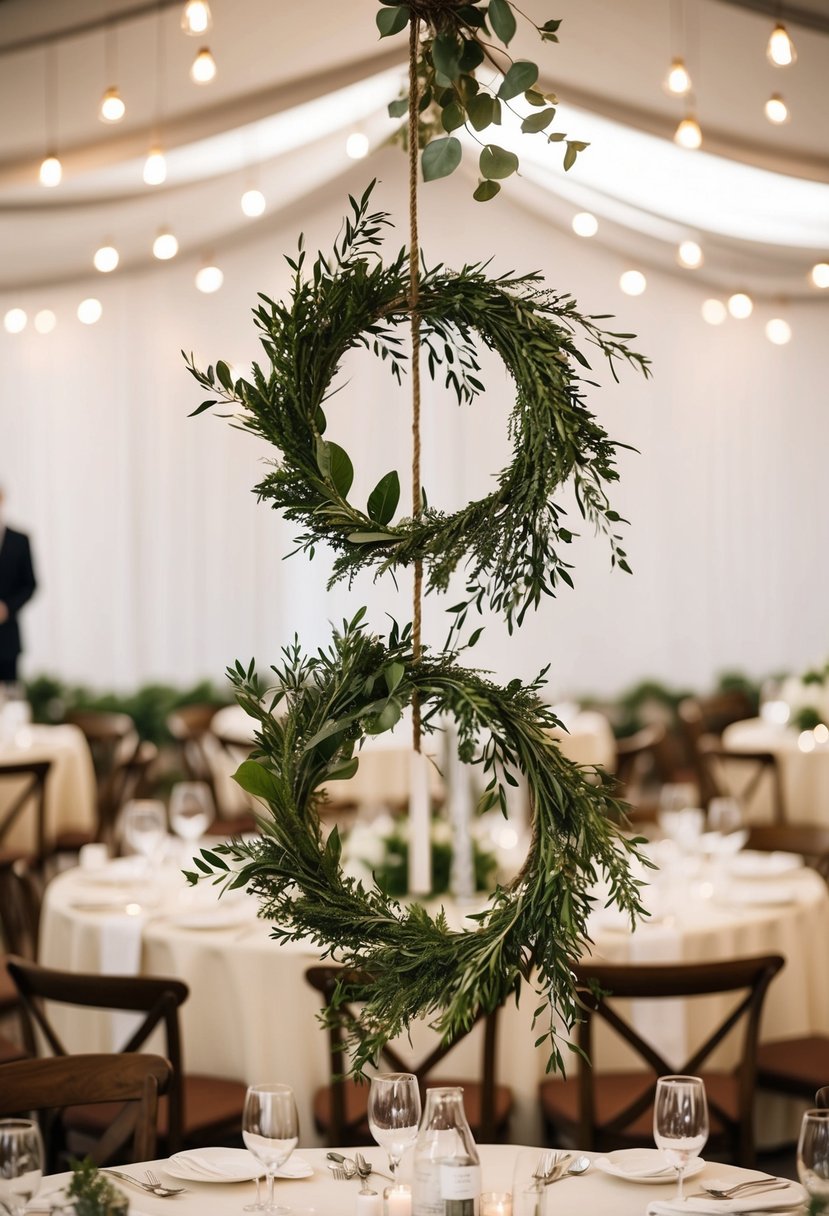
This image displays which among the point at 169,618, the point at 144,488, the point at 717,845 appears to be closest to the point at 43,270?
the point at 144,488

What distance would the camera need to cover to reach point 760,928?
3916mm

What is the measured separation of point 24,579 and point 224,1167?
703 centimetres

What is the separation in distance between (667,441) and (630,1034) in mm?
7807

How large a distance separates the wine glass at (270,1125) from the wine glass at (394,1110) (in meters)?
0.11

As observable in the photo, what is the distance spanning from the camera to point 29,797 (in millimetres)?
6277

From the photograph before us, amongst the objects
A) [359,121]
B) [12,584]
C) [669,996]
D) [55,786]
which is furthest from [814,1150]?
[359,121]

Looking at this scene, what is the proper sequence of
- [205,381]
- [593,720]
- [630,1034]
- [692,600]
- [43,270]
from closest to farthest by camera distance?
[205,381], [630,1034], [593,720], [43,270], [692,600]

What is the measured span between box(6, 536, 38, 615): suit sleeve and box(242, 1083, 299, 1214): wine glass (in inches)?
279

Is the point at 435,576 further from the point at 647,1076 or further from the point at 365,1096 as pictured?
the point at 647,1076

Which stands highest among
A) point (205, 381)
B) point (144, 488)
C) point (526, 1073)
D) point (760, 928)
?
point (144, 488)

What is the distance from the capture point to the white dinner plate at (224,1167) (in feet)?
7.04

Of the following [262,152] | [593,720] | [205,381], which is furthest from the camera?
[262,152]

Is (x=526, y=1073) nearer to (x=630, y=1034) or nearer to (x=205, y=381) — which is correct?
(x=630, y=1034)

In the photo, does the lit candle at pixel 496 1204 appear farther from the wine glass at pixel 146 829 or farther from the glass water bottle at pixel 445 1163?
the wine glass at pixel 146 829
